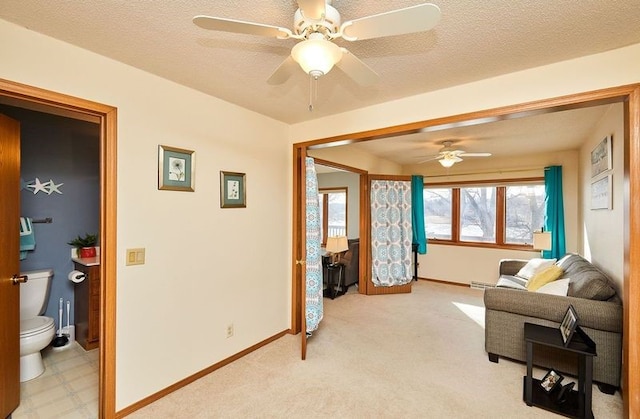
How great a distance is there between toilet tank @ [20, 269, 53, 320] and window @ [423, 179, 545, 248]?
5899mm

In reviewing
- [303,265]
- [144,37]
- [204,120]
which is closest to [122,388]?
[303,265]

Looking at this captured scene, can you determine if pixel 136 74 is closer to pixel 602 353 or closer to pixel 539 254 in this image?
pixel 602 353

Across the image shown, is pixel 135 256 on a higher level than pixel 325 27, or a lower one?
lower

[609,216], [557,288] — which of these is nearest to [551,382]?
[557,288]

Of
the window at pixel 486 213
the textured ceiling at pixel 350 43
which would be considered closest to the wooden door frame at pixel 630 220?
the textured ceiling at pixel 350 43

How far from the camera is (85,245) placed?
10.0 ft

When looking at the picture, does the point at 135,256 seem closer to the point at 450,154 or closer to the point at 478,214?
the point at 450,154

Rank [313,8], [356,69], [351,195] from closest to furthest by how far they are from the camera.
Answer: [313,8], [356,69], [351,195]

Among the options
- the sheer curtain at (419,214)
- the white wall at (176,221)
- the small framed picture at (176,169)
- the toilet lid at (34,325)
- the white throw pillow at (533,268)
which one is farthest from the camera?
the sheer curtain at (419,214)

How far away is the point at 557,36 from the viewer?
162 cm

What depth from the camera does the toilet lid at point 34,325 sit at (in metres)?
2.28

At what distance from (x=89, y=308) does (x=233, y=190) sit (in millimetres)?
1824

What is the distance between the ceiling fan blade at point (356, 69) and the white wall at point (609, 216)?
186 cm

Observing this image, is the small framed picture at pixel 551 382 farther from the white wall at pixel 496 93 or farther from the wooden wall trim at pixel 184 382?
the wooden wall trim at pixel 184 382
